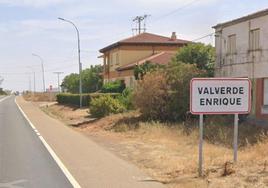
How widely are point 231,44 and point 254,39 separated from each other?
2711mm

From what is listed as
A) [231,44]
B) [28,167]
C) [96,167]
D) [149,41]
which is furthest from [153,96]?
[149,41]

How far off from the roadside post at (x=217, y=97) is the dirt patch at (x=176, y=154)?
2.38 feet

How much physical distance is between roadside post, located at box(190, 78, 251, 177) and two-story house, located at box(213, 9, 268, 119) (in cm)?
1761

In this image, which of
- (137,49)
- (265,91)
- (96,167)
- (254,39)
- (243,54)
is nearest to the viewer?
(96,167)

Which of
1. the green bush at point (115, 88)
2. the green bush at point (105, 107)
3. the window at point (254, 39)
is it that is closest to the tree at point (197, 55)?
the green bush at point (105, 107)

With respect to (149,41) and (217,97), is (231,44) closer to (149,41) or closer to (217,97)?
(217,97)

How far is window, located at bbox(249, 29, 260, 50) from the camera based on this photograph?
30.2m

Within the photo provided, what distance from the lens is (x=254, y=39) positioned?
100 feet

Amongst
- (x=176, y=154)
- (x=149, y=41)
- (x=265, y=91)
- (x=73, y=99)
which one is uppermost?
(x=149, y=41)

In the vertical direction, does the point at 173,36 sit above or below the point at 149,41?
above

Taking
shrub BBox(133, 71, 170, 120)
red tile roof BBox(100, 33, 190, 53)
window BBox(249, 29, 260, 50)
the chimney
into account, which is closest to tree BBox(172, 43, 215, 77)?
window BBox(249, 29, 260, 50)

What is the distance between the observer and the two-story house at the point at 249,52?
29.5m

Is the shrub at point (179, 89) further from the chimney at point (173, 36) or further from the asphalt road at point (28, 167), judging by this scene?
the chimney at point (173, 36)

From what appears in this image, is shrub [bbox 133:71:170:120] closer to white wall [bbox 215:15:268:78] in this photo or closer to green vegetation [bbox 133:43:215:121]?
green vegetation [bbox 133:43:215:121]
